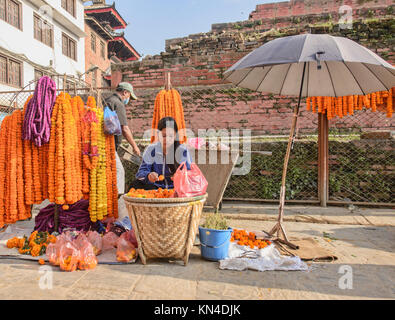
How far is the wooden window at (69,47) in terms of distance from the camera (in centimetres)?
1900

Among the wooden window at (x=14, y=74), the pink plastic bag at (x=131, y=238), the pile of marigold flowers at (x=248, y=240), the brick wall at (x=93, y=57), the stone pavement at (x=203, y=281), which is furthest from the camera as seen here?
the brick wall at (x=93, y=57)

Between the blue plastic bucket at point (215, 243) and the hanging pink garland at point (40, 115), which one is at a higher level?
the hanging pink garland at point (40, 115)

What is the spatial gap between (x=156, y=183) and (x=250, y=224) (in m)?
1.70

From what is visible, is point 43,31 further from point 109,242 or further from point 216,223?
point 216,223

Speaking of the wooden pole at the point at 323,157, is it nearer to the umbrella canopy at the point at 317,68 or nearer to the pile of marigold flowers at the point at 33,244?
the umbrella canopy at the point at 317,68

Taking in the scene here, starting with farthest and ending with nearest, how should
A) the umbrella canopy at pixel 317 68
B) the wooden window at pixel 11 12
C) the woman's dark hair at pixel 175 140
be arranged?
the wooden window at pixel 11 12
the woman's dark hair at pixel 175 140
the umbrella canopy at pixel 317 68

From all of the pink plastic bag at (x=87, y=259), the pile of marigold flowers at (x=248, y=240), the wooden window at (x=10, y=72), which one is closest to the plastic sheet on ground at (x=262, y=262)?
the pile of marigold flowers at (x=248, y=240)

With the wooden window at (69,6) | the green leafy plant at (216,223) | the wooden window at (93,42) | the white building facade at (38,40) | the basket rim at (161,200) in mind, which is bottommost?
the green leafy plant at (216,223)

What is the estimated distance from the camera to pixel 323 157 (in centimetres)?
537

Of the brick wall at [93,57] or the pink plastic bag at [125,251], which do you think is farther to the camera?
the brick wall at [93,57]

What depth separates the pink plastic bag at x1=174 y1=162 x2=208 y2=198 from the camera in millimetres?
2744

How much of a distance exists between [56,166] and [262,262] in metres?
2.45

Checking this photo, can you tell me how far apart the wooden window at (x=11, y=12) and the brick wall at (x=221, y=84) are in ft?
36.2

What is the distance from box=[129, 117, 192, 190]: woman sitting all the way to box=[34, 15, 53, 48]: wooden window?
17.0 m
